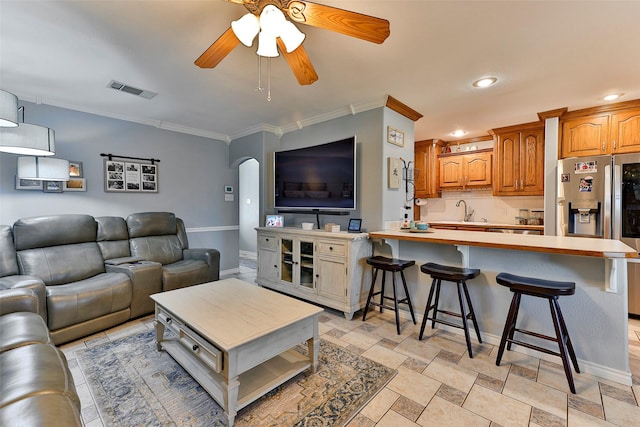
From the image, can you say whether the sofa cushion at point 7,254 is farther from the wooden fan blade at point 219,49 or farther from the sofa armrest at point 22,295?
the wooden fan blade at point 219,49

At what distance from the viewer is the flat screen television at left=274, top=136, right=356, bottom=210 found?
10.6ft

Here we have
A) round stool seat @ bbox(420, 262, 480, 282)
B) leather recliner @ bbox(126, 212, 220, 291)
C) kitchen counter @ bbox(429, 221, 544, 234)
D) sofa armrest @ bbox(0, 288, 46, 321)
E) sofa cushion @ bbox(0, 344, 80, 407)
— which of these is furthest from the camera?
kitchen counter @ bbox(429, 221, 544, 234)

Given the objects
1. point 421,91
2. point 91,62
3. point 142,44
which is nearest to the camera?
point 142,44

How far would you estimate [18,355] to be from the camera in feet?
4.45

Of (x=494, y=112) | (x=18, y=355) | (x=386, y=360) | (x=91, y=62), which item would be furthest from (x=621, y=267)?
(x=91, y=62)

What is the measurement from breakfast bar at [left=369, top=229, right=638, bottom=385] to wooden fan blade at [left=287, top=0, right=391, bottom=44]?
66.6 inches

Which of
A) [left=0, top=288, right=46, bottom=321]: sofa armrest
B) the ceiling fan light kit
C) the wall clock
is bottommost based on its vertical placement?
[left=0, top=288, right=46, bottom=321]: sofa armrest

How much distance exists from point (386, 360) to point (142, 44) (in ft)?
9.80

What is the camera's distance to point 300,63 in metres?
1.88

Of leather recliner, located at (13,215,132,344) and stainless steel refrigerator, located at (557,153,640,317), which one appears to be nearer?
leather recliner, located at (13,215,132,344)

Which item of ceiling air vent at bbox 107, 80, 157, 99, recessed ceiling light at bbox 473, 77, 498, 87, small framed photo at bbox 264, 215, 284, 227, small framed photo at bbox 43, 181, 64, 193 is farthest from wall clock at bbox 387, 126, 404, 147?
small framed photo at bbox 43, 181, 64, 193

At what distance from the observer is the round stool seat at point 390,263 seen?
264 cm

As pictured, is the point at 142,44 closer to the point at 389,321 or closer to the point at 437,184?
the point at 389,321

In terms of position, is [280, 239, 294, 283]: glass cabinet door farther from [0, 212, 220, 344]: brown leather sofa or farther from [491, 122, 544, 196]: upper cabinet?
[491, 122, 544, 196]: upper cabinet
